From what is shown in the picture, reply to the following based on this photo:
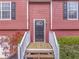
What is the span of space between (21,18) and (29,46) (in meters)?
3.92

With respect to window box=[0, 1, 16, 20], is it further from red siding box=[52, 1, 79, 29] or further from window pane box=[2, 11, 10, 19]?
red siding box=[52, 1, 79, 29]

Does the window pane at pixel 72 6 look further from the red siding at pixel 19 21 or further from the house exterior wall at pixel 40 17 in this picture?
the red siding at pixel 19 21

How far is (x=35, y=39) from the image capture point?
25312 mm

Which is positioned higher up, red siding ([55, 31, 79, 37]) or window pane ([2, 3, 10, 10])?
window pane ([2, 3, 10, 10])

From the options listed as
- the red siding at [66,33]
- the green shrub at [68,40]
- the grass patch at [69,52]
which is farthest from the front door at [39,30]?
the grass patch at [69,52]

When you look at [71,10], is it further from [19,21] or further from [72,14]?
[19,21]

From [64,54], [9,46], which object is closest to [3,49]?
[9,46]

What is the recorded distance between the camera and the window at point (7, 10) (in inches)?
994

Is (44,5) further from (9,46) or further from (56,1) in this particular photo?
(9,46)

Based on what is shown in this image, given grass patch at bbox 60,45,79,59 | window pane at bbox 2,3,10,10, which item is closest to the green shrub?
grass patch at bbox 60,45,79,59

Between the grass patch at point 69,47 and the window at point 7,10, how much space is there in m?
4.58

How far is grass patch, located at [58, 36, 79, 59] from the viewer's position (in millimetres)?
20703

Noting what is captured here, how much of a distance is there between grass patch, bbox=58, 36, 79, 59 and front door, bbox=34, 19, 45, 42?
189cm

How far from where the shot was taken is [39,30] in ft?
83.4
